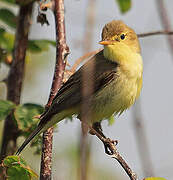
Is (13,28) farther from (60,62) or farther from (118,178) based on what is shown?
(118,178)

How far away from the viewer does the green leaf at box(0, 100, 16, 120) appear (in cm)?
299

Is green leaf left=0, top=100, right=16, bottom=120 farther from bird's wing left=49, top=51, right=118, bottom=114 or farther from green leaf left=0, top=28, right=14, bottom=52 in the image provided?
green leaf left=0, top=28, right=14, bottom=52

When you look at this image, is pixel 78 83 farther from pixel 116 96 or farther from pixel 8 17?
pixel 8 17

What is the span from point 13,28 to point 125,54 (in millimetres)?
1180

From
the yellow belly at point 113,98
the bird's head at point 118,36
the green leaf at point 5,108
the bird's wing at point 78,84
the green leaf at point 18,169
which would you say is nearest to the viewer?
the green leaf at point 18,169

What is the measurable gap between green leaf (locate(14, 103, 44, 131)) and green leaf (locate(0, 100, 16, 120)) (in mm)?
51

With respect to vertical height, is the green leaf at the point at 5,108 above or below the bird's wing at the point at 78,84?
below

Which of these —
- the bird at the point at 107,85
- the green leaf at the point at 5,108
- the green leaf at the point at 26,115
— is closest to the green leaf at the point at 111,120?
the bird at the point at 107,85

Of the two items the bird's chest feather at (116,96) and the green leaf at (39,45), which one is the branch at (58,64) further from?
the bird's chest feather at (116,96)

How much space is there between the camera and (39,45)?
11.7 ft

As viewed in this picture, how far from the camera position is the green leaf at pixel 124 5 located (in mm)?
3715

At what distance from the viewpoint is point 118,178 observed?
5.53 meters

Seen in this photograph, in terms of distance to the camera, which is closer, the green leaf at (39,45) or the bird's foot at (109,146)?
the bird's foot at (109,146)

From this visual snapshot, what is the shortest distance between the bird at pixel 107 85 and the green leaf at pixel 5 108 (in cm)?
35
